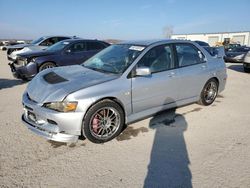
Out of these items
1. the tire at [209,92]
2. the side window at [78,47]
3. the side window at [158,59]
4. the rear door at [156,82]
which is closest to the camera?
the rear door at [156,82]

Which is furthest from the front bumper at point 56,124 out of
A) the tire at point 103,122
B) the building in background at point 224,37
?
the building in background at point 224,37

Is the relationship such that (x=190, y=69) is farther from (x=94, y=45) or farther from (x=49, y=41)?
(x=49, y=41)

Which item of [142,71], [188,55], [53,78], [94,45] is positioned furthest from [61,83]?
[94,45]

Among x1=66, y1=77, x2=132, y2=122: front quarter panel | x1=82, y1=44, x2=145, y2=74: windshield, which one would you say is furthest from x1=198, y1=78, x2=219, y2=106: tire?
x1=66, y1=77, x2=132, y2=122: front quarter panel

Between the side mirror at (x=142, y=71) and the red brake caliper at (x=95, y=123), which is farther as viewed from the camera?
Result: the side mirror at (x=142, y=71)

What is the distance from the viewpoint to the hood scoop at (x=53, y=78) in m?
3.51

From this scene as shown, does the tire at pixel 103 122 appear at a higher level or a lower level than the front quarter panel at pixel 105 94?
lower

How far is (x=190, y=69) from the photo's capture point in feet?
15.1

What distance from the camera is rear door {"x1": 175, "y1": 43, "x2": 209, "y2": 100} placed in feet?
14.7

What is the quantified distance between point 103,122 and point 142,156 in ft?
2.76

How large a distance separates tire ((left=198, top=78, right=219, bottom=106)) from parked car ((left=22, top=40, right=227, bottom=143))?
0.17 meters

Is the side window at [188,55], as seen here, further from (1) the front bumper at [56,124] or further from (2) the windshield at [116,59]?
(1) the front bumper at [56,124]

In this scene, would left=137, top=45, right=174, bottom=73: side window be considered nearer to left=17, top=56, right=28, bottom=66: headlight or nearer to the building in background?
left=17, top=56, right=28, bottom=66: headlight

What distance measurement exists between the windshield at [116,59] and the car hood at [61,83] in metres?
0.24
